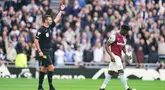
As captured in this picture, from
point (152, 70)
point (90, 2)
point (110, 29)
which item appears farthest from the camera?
point (90, 2)

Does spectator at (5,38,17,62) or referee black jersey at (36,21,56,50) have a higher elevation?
referee black jersey at (36,21,56,50)

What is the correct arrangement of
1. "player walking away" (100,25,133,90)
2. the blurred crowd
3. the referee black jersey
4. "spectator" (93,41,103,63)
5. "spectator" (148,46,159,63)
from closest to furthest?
"player walking away" (100,25,133,90)
the referee black jersey
"spectator" (148,46,159,63)
"spectator" (93,41,103,63)
the blurred crowd

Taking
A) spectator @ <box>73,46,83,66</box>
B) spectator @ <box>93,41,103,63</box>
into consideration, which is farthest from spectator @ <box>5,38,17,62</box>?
spectator @ <box>93,41,103,63</box>

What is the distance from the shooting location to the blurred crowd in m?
30.5

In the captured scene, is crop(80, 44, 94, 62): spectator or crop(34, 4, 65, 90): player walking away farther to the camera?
crop(80, 44, 94, 62): spectator

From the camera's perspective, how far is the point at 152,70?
29484 millimetres

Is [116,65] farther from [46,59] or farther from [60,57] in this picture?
[60,57]

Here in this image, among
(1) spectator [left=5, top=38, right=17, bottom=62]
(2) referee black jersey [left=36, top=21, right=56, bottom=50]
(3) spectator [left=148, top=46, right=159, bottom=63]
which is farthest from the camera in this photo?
(1) spectator [left=5, top=38, right=17, bottom=62]

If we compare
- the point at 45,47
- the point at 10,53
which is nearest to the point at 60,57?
the point at 10,53

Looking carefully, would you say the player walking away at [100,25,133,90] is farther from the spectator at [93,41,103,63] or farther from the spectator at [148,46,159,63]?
the spectator at [148,46,159,63]

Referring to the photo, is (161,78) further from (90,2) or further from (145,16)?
(90,2)

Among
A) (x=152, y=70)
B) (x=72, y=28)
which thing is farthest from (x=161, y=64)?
(x=72, y=28)

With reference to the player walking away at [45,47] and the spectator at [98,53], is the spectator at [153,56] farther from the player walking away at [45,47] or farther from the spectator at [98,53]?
the player walking away at [45,47]

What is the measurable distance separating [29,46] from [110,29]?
4.46 meters
